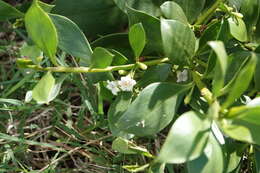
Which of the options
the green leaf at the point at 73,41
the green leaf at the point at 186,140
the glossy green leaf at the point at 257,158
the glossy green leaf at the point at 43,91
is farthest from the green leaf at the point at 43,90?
the glossy green leaf at the point at 257,158

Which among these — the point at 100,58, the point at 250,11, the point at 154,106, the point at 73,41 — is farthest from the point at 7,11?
the point at 250,11

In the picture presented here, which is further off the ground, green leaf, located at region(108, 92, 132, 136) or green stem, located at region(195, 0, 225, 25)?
green stem, located at region(195, 0, 225, 25)

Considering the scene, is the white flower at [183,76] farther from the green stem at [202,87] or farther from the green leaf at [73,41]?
the green leaf at [73,41]

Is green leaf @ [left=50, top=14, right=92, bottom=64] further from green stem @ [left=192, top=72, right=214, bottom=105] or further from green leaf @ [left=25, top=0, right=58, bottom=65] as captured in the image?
green stem @ [left=192, top=72, right=214, bottom=105]

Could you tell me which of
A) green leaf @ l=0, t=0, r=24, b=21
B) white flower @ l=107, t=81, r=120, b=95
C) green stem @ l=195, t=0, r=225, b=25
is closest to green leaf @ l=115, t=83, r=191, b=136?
white flower @ l=107, t=81, r=120, b=95

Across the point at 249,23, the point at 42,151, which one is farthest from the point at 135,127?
the point at 42,151

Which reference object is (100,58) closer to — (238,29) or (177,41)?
(177,41)

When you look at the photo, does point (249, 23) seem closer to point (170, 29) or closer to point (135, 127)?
point (170, 29)
